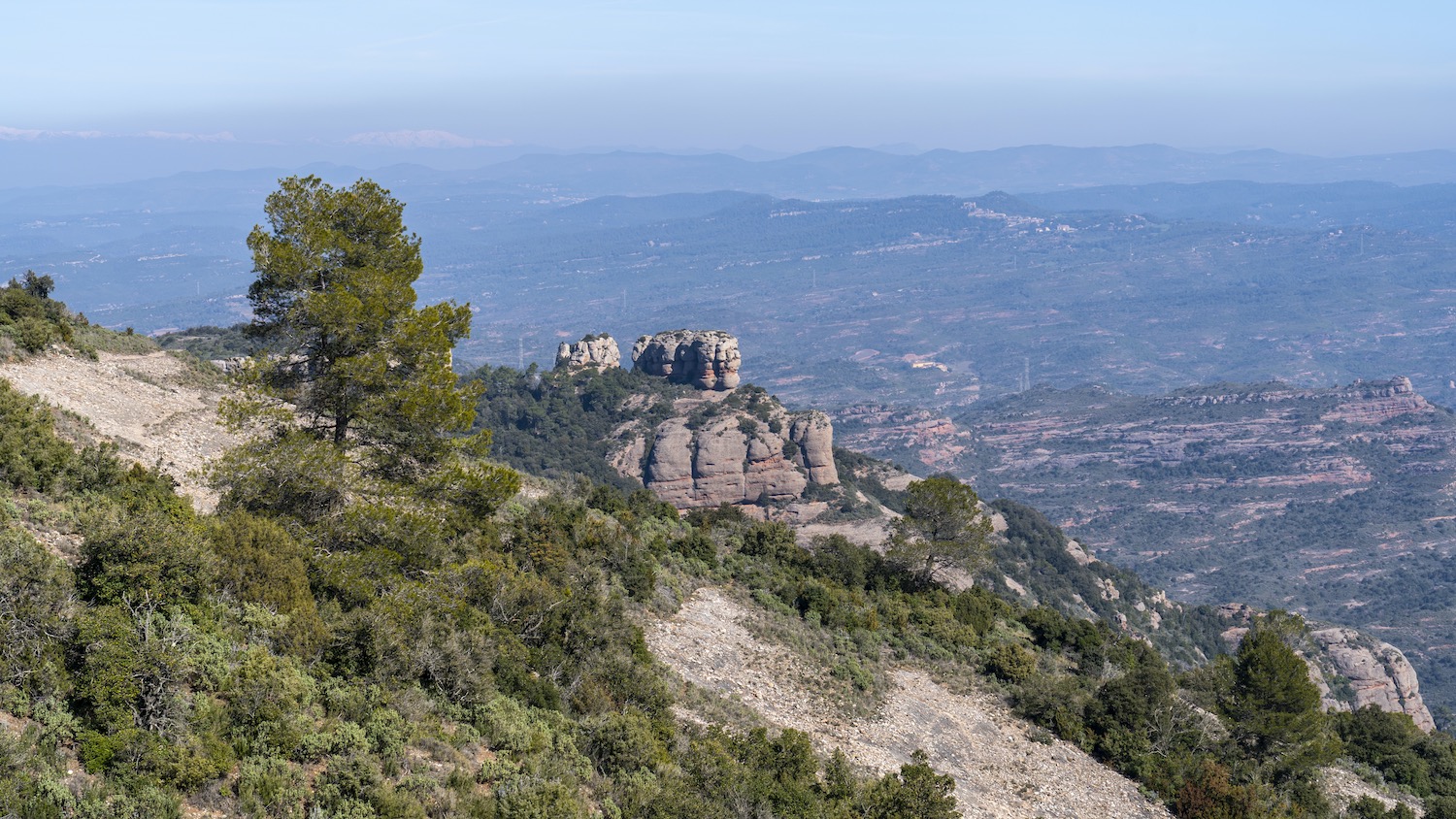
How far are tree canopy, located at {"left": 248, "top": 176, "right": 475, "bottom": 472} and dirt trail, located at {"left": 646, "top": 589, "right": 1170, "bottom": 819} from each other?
685cm

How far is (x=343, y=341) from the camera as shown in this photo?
726 inches

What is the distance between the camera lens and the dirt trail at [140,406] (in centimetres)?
2278

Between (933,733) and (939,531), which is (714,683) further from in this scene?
(939,531)

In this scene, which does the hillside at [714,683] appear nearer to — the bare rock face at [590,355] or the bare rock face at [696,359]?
the bare rock face at [696,359]

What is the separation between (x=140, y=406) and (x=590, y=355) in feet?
221

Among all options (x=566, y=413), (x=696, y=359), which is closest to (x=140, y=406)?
(x=566, y=413)

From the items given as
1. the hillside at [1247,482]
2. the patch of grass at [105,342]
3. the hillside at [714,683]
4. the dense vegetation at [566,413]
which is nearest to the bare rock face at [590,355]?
the dense vegetation at [566,413]

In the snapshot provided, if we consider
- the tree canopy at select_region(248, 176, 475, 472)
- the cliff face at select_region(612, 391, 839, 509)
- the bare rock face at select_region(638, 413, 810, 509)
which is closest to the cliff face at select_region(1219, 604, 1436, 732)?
the cliff face at select_region(612, 391, 839, 509)

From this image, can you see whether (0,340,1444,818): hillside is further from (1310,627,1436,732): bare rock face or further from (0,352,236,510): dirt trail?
(1310,627,1436,732): bare rock face

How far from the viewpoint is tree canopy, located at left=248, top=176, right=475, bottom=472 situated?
18.3 metres

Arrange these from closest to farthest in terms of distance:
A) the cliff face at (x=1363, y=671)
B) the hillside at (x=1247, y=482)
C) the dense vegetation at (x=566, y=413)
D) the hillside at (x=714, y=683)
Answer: the hillside at (x=714, y=683), the cliff face at (x=1363, y=671), the dense vegetation at (x=566, y=413), the hillside at (x=1247, y=482)

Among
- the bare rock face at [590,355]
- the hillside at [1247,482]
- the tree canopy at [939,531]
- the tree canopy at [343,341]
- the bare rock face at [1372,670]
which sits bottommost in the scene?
the hillside at [1247,482]

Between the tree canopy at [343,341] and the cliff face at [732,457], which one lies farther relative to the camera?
the cliff face at [732,457]

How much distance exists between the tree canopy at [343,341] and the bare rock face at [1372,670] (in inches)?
2194
